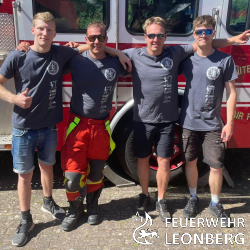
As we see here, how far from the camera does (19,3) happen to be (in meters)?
2.79

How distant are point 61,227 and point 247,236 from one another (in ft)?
5.88

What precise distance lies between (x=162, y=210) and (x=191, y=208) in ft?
1.04

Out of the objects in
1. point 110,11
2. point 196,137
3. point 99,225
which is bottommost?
point 99,225

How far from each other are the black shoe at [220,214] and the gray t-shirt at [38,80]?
1.86 meters

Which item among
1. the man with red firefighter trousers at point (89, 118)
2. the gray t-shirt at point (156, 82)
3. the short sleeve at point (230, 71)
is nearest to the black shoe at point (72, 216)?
the man with red firefighter trousers at point (89, 118)

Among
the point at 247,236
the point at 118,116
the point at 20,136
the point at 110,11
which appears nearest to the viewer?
the point at 20,136

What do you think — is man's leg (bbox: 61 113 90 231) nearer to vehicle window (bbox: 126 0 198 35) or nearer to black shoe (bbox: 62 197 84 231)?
black shoe (bbox: 62 197 84 231)

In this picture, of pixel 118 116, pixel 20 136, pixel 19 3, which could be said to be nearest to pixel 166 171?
pixel 118 116

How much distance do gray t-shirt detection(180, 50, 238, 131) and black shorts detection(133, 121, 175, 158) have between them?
0.18 m

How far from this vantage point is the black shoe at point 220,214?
2828 mm

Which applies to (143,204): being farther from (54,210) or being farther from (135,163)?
(54,210)

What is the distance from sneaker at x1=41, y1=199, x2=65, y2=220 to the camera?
9.49 ft

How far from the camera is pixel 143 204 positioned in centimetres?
304

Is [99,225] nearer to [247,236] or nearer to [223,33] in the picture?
[247,236]
